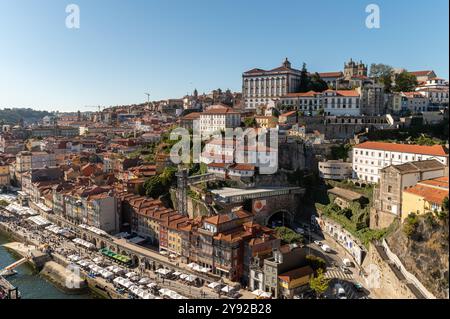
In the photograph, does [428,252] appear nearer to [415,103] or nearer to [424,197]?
[424,197]

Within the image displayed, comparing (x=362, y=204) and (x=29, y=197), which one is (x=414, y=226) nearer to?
(x=362, y=204)

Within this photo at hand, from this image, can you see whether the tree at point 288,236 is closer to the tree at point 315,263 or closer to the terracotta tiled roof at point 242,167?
the tree at point 315,263

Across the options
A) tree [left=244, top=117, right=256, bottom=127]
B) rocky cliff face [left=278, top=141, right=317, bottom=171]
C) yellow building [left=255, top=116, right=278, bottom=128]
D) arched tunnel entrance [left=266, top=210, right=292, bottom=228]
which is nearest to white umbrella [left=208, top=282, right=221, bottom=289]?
arched tunnel entrance [left=266, top=210, right=292, bottom=228]

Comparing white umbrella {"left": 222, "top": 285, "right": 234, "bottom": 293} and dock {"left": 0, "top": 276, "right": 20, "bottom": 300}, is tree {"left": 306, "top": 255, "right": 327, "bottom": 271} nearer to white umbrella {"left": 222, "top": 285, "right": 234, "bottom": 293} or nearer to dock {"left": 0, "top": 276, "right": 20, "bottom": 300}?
white umbrella {"left": 222, "top": 285, "right": 234, "bottom": 293}

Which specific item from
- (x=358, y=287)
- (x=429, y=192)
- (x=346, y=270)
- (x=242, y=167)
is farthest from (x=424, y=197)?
(x=242, y=167)

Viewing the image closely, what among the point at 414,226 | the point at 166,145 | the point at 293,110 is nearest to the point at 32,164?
the point at 166,145
